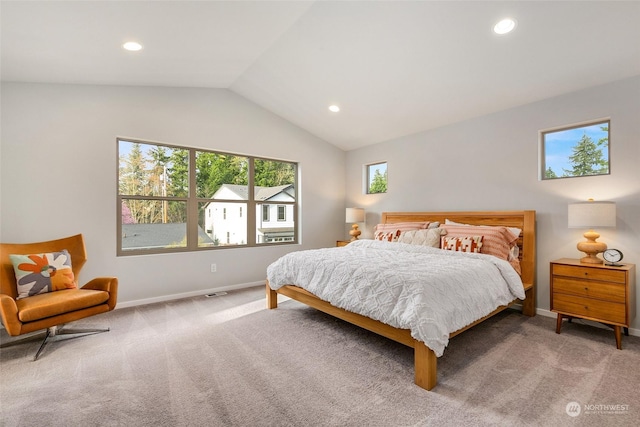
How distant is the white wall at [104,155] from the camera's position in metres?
3.00

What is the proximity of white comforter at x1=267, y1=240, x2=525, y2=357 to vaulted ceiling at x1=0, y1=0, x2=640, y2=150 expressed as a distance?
1.90m

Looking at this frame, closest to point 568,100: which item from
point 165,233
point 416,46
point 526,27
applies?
point 526,27

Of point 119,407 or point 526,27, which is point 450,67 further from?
point 119,407

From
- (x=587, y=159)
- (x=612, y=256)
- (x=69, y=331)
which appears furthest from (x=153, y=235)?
(x=587, y=159)

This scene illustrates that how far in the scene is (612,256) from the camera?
107 inches

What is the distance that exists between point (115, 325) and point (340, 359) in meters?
2.31

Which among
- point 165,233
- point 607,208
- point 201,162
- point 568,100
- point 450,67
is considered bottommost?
point 165,233

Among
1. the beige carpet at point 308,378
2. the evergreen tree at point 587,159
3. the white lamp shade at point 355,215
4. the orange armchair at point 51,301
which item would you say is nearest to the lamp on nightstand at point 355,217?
the white lamp shade at point 355,215

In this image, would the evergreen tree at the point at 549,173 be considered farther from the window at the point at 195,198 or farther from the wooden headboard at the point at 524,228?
the window at the point at 195,198

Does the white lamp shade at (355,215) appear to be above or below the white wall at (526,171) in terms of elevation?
below

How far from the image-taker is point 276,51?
11.0 feet

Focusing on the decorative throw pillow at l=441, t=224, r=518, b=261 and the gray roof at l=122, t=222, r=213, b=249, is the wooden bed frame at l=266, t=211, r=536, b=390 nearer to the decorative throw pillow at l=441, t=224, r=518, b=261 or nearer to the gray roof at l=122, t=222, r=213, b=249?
the decorative throw pillow at l=441, t=224, r=518, b=261

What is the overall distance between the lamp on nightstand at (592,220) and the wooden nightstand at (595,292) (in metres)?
0.16
